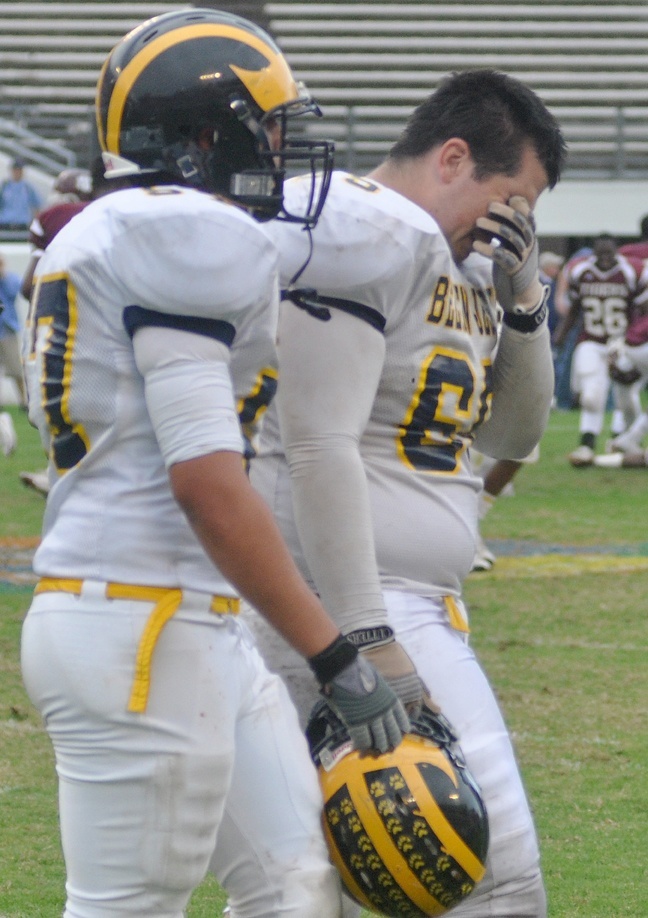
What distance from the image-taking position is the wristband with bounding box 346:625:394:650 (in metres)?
2.39

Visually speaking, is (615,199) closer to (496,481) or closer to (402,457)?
(496,481)

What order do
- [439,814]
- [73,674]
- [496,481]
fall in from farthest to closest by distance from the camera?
[496,481] → [439,814] → [73,674]

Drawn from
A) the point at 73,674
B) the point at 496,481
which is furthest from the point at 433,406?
the point at 496,481

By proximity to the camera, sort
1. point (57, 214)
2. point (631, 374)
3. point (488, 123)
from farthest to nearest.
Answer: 1. point (631, 374)
2. point (57, 214)
3. point (488, 123)

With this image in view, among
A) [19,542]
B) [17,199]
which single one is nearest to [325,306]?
[19,542]

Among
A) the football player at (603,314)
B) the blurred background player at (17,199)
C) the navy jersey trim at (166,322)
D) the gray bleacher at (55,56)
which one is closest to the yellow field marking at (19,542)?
the football player at (603,314)

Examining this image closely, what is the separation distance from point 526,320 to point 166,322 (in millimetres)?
1157

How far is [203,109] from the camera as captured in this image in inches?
85.7

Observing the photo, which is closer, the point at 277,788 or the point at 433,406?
the point at 277,788

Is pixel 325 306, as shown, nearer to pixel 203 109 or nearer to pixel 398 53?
pixel 203 109

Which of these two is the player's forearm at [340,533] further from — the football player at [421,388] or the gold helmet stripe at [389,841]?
the gold helmet stripe at [389,841]

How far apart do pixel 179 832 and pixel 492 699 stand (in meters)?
0.76

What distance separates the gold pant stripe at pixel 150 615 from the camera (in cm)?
198

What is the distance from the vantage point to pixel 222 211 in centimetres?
200
